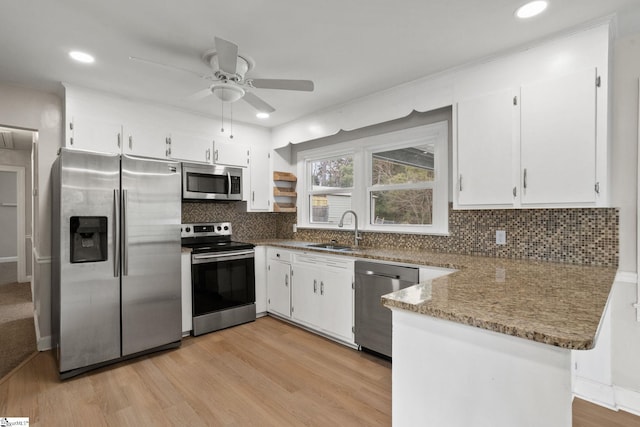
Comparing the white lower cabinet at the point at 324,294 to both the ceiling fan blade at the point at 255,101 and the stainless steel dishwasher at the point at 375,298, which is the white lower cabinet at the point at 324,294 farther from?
the ceiling fan blade at the point at 255,101

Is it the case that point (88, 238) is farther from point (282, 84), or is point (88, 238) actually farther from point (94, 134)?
point (282, 84)

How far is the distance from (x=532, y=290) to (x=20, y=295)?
21.7ft

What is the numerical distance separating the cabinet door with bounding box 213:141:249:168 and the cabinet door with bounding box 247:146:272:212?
108mm

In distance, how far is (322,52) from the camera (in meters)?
2.41

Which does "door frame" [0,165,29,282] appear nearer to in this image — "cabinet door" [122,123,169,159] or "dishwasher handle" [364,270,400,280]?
"cabinet door" [122,123,169,159]

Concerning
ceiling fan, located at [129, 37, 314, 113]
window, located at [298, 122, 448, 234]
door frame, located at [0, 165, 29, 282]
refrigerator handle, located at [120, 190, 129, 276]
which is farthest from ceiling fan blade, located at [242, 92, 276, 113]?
door frame, located at [0, 165, 29, 282]

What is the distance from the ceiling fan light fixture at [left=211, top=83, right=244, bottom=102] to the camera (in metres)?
2.38

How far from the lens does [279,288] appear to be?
3.79m

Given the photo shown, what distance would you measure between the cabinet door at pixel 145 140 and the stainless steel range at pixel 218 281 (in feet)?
3.00

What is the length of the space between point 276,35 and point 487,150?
174 centimetres

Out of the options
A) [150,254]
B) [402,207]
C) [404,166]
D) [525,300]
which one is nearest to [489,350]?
[525,300]

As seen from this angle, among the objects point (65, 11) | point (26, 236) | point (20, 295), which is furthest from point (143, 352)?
point (26, 236)

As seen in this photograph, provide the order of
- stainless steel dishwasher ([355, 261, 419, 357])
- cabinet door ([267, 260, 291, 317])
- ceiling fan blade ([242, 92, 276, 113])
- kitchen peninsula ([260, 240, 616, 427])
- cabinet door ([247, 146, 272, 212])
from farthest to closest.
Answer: cabinet door ([247, 146, 272, 212]), cabinet door ([267, 260, 291, 317]), stainless steel dishwasher ([355, 261, 419, 357]), ceiling fan blade ([242, 92, 276, 113]), kitchen peninsula ([260, 240, 616, 427])

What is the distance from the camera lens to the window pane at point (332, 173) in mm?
3973
